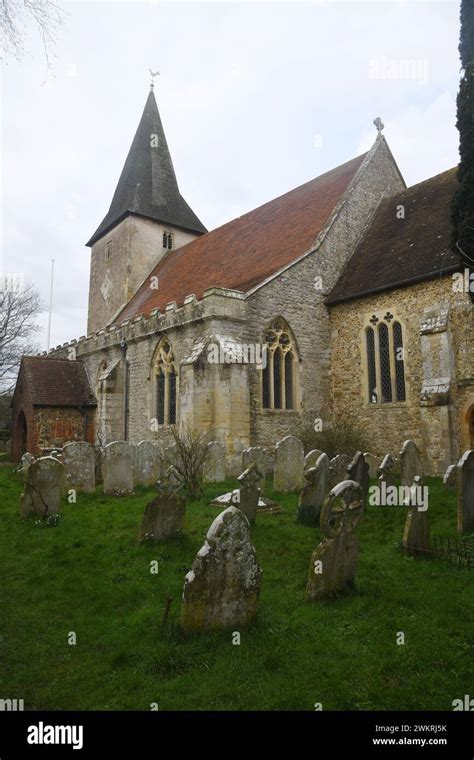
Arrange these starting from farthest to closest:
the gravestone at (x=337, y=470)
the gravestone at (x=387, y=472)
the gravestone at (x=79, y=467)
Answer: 1. the gravestone at (x=79, y=467)
2. the gravestone at (x=387, y=472)
3. the gravestone at (x=337, y=470)

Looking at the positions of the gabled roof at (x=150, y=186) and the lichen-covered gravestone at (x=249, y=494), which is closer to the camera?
the lichen-covered gravestone at (x=249, y=494)

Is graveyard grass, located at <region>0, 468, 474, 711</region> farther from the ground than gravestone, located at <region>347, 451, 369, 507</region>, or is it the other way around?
gravestone, located at <region>347, 451, 369, 507</region>

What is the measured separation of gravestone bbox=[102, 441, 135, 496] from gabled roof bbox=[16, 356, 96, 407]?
9.69 metres

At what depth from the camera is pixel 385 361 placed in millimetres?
14133

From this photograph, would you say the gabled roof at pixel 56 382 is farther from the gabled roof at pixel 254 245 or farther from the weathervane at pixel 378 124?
the weathervane at pixel 378 124

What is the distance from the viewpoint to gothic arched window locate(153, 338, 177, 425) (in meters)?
15.7

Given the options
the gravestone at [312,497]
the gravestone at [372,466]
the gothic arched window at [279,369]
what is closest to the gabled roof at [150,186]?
the gothic arched window at [279,369]

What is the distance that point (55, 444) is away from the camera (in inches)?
733

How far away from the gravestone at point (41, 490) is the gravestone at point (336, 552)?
5.00m

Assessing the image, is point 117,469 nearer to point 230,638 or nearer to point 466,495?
point 466,495

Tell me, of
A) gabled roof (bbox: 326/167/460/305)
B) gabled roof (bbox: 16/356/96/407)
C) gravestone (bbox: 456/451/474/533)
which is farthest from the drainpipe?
gravestone (bbox: 456/451/474/533)

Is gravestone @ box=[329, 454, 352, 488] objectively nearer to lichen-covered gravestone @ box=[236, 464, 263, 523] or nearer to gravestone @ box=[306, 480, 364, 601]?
lichen-covered gravestone @ box=[236, 464, 263, 523]

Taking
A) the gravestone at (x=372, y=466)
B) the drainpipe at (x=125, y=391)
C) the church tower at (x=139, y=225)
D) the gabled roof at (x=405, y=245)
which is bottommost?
the gravestone at (x=372, y=466)

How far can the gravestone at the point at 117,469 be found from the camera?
32.5 ft
